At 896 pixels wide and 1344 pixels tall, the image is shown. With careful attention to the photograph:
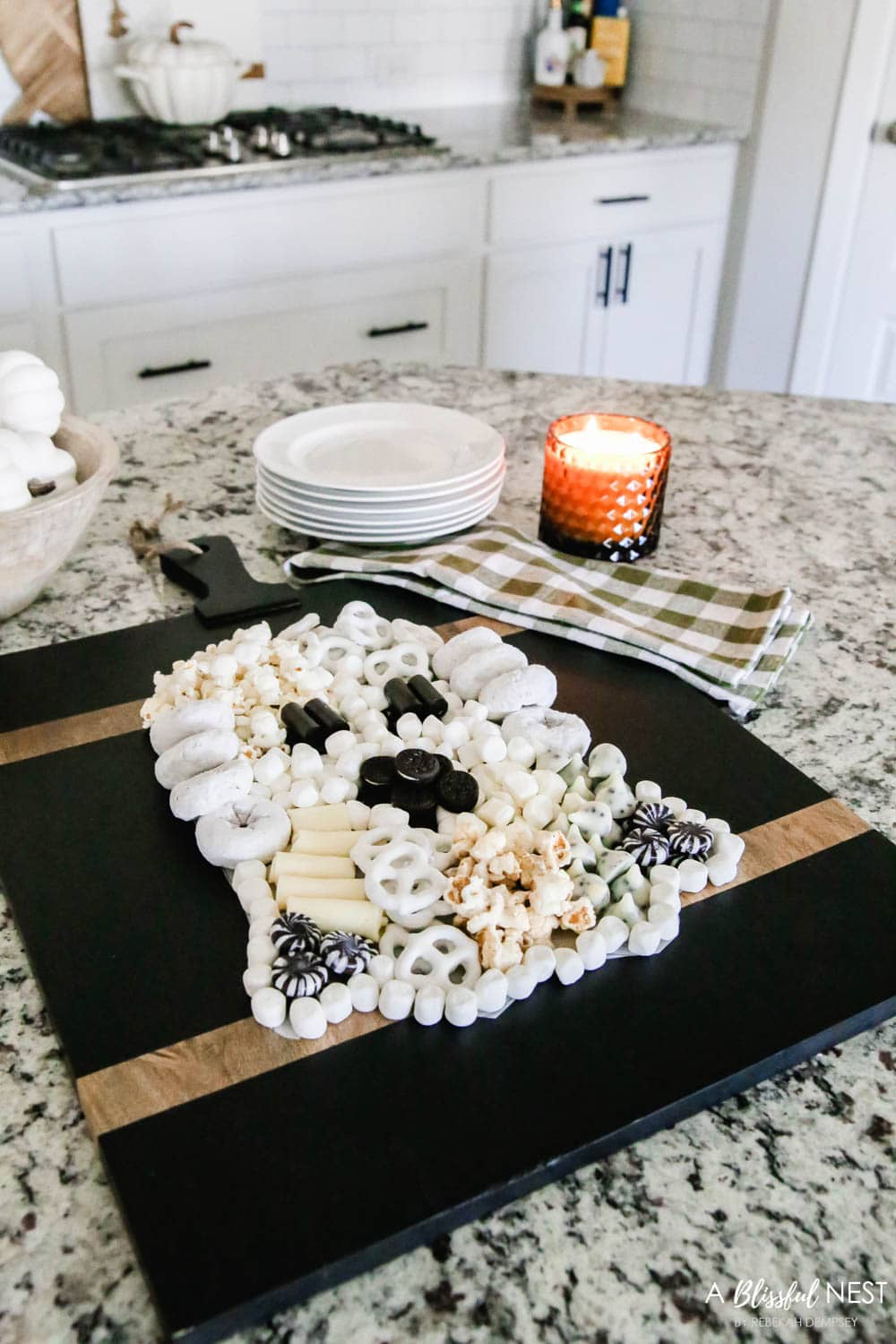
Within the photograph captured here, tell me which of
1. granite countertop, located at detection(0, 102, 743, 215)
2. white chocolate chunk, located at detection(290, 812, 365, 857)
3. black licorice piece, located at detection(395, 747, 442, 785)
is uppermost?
granite countertop, located at detection(0, 102, 743, 215)

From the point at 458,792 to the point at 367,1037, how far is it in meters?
0.18

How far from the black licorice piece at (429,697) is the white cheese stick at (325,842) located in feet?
0.49

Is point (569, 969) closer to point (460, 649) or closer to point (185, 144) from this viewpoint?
point (460, 649)

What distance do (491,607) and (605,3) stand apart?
114 inches

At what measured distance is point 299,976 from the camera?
0.65 metres

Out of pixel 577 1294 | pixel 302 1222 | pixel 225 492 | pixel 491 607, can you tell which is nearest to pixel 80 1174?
pixel 302 1222

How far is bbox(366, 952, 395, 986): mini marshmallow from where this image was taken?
2.17 ft

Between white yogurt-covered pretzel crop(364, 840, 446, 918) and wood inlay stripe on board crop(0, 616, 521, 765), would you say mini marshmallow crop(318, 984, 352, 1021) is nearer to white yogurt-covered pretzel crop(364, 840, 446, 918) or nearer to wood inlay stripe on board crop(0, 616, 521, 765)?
white yogurt-covered pretzel crop(364, 840, 446, 918)

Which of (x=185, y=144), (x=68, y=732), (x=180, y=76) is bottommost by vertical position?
(x=68, y=732)

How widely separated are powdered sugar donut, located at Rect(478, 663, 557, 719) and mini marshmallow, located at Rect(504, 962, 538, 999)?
0.82 ft

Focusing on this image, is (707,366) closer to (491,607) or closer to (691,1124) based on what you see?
(491,607)

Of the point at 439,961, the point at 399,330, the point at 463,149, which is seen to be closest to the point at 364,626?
the point at 439,961

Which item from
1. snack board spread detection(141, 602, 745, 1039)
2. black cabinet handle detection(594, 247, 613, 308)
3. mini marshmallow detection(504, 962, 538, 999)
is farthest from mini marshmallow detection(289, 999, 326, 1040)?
black cabinet handle detection(594, 247, 613, 308)

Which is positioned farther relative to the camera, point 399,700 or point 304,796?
point 399,700
